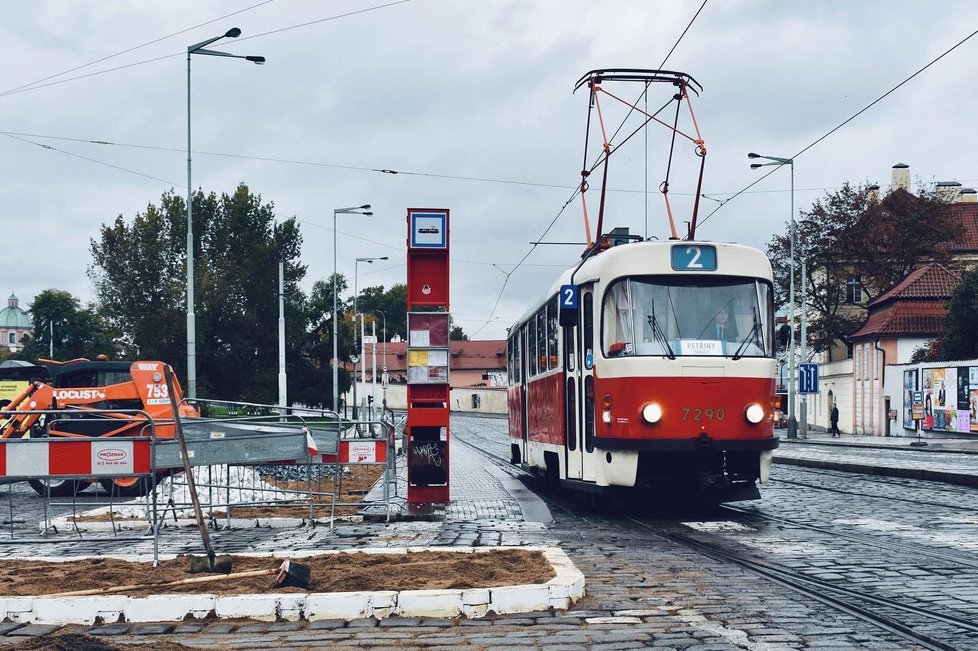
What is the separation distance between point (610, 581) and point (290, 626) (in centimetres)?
263

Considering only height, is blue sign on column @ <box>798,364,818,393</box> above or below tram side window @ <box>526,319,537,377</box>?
below

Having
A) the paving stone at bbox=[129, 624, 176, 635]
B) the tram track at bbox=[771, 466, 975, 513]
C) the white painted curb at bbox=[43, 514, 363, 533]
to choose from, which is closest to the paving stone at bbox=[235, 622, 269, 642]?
the paving stone at bbox=[129, 624, 176, 635]

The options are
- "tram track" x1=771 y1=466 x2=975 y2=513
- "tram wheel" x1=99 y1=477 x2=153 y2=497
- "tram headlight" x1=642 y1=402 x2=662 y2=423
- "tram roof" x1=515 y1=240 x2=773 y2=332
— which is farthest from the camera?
"tram wheel" x1=99 y1=477 x2=153 y2=497

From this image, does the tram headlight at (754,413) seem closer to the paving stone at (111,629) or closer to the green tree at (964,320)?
the paving stone at (111,629)

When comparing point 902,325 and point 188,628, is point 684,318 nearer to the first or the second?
point 188,628

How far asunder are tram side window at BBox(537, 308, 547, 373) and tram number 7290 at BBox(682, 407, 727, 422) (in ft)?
12.6

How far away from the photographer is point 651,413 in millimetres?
13023

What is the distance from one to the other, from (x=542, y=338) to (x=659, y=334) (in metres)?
4.01

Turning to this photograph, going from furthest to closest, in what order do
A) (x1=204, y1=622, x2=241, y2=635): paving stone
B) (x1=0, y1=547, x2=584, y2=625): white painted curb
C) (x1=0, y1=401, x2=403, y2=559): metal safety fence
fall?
(x1=0, y1=401, x2=403, y2=559): metal safety fence < (x1=0, y1=547, x2=584, y2=625): white painted curb < (x1=204, y1=622, x2=241, y2=635): paving stone

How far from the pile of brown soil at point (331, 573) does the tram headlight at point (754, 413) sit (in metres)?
4.85

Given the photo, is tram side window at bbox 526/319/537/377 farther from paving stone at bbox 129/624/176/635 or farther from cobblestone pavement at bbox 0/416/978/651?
paving stone at bbox 129/624/176/635

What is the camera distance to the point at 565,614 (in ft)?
23.7

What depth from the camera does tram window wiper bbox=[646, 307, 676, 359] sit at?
1319 centimetres

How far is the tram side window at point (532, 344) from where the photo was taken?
18.0 m
